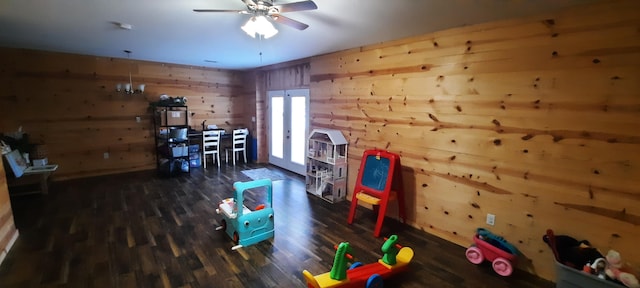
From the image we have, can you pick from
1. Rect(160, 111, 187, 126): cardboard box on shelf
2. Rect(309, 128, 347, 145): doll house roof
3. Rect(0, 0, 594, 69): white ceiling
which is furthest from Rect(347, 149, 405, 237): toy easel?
Rect(160, 111, 187, 126): cardboard box on shelf

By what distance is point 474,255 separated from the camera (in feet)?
8.80

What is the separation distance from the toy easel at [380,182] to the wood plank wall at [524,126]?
160 mm

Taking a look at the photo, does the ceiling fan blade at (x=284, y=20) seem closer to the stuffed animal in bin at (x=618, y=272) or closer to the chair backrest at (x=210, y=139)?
the stuffed animal in bin at (x=618, y=272)

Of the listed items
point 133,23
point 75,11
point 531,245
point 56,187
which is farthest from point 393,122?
point 56,187

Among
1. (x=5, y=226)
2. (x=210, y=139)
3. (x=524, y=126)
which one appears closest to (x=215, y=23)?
(x=5, y=226)

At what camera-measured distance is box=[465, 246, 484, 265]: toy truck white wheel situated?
2.65 m

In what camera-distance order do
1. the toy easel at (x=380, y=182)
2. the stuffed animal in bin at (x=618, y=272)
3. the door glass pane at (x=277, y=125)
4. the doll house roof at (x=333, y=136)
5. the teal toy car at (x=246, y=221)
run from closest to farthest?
the stuffed animal in bin at (x=618, y=272) → the teal toy car at (x=246, y=221) → the toy easel at (x=380, y=182) → the doll house roof at (x=333, y=136) → the door glass pane at (x=277, y=125)

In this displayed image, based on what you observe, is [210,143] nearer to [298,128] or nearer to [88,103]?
[298,128]

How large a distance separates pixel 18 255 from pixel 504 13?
5.05 m

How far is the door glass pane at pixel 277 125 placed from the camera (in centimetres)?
621

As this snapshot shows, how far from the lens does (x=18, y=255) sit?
8.73ft

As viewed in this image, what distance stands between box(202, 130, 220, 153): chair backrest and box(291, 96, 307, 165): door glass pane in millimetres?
1882

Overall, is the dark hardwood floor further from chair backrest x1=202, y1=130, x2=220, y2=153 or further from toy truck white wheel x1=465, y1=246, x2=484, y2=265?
chair backrest x1=202, y1=130, x2=220, y2=153

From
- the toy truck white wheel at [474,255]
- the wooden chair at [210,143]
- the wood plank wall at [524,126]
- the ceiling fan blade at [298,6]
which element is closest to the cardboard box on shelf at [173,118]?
the wooden chair at [210,143]
